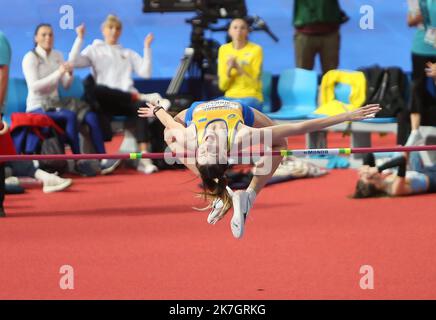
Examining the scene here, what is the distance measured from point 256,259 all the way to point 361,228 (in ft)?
4.04

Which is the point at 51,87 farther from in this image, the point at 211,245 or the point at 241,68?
the point at 211,245

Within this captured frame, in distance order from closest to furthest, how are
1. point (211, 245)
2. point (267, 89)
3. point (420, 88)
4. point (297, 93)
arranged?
point (211, 245) → point (420, 88) → point (297, 93) → point (267, 89)

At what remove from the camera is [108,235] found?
23.3ft

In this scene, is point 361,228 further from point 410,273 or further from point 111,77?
point 111,77

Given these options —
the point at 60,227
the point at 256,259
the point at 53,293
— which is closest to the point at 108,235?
the point at 60,227

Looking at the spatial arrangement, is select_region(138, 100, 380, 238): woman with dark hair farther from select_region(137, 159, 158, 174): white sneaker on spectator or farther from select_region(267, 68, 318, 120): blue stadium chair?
select_region(267, 68, 318, 120): blue stadium chair

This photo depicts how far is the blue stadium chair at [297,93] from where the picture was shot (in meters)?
10.8

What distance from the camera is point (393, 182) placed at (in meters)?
8.46

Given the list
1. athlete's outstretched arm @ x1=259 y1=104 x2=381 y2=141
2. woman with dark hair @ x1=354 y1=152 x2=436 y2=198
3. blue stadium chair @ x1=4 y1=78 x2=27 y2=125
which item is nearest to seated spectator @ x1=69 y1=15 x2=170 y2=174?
blue stadium chair @ x1=4 y1=78 x2=27 y2=125

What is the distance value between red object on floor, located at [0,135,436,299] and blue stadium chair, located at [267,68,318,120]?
5.04 feet

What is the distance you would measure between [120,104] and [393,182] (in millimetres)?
3037

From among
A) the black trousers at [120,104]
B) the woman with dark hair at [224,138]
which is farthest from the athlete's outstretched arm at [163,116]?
the black trousers at [120,104]

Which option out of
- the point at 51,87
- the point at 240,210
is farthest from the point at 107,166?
the point at 240,210

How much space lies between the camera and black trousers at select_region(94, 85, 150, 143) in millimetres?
10133
